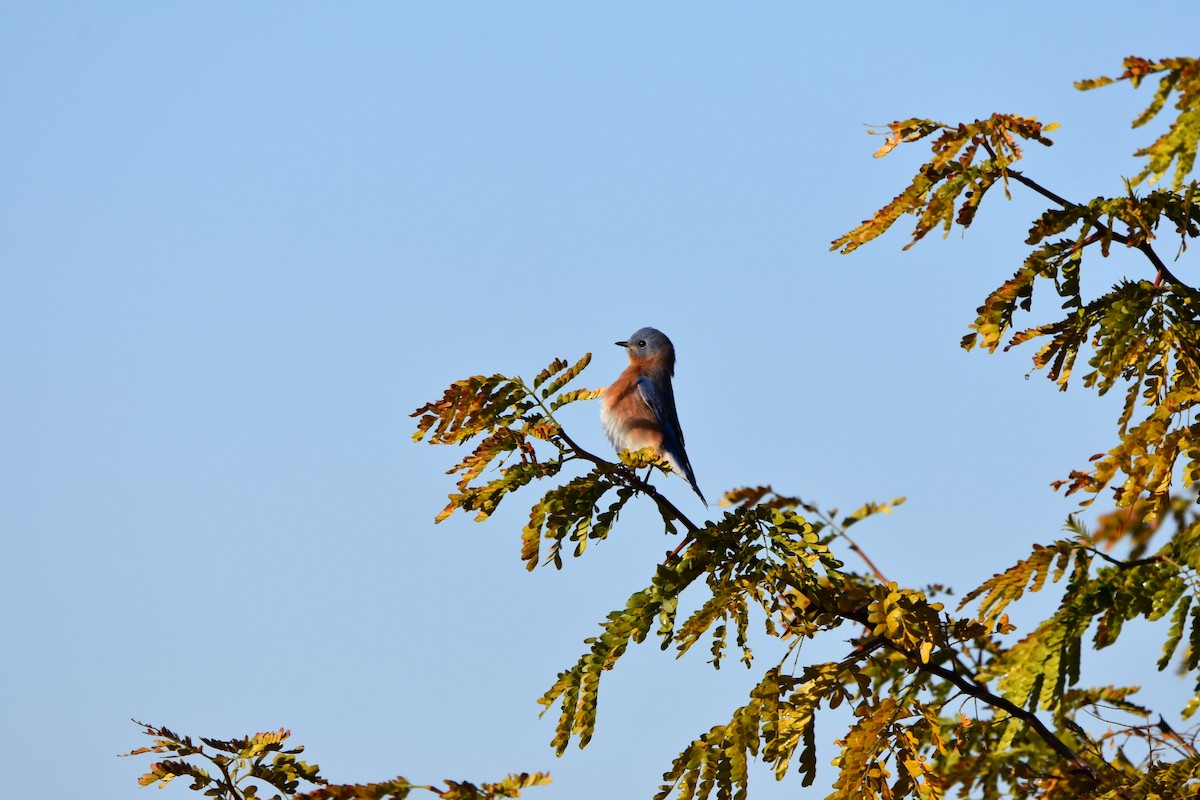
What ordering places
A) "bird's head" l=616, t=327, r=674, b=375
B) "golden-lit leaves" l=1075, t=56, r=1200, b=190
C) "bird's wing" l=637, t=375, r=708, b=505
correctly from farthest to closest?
"bird's head" l=616, t=327, r=674, b=375 → "bird's wing" l=637, t=375, r=708, b=505 → "golden-lit leaves" l=1075, t=56, r=1200, b=190

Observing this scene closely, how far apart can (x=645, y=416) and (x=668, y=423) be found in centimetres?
22

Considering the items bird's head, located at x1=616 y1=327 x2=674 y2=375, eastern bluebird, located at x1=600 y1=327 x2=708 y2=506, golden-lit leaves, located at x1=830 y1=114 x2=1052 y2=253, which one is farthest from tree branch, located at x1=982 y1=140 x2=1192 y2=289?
bird's head, located at x1=616 y1=327 x2=674 y2=375

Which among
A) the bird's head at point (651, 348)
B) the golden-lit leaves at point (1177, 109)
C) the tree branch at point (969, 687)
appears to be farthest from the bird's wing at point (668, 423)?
the golden-lit leaves at point (1177, 109)

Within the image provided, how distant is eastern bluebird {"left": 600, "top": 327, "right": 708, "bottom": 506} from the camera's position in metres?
10.3

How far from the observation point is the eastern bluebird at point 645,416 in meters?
10.3

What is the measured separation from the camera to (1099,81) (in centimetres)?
363

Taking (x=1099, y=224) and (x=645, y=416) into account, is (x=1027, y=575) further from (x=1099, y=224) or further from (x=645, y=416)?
(x=645, y=416)

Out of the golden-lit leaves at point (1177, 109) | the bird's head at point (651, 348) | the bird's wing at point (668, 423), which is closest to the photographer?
the golden-lit leaves at point (1177, 109)

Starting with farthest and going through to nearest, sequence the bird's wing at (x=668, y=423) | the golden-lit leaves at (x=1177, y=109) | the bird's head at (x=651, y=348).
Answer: the bird's head at (x=651, y=348) < the bird's wing at (x=668, y=423) < the golden-lit leaves at (x=1177, y=109)

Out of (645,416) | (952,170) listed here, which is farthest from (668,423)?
(952,170)

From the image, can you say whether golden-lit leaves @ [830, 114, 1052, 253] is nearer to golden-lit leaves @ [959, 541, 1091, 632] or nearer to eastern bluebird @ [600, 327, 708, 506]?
golden-lit leaves @ [959, 541, 1091, 632]

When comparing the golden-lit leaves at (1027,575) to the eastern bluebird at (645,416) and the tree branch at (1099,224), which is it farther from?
the eastern bluebird at (645,416)

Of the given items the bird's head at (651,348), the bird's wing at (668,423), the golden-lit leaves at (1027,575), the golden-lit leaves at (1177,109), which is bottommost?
the golden-lit leaves at (1027,575)

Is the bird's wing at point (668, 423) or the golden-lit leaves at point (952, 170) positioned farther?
the bird's wing at point (668, 423)
